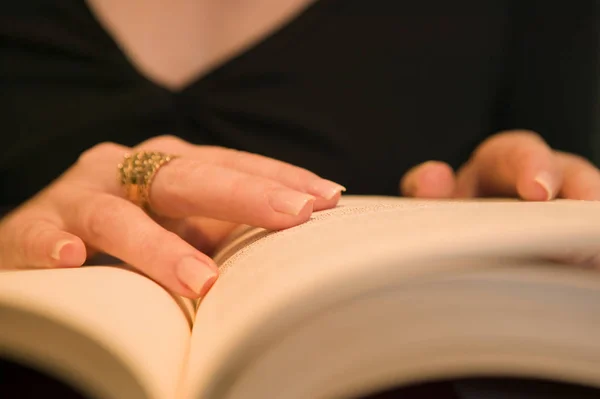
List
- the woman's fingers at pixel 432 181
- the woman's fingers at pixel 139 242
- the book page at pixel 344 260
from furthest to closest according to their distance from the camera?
1. the woman's fingers at pixel 432 181
2. the woman's fingers at pixel 139 242
3. the book page at pixel 344 260

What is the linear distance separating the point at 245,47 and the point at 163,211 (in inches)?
15.8

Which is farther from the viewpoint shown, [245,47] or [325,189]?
[245,47]

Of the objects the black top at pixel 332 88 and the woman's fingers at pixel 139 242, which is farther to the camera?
the black top at pixel 332 88

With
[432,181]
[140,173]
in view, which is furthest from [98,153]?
[432,181]

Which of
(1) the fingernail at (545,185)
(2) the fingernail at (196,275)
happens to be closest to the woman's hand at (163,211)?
(2) the fingernail at (196,275)

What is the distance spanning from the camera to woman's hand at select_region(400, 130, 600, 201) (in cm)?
41

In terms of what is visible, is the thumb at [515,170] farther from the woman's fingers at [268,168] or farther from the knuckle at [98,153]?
the knuckle at [98,153]

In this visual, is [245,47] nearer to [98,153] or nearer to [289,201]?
[98,153]

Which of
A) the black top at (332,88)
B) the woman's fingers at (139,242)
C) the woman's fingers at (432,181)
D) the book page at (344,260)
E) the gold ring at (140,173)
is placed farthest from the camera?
the black top at (332,88)

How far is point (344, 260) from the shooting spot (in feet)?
0.74

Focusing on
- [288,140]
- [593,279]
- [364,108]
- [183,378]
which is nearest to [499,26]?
[364,108]

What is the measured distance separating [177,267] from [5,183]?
50 centimetres

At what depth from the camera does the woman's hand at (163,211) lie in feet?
1.08

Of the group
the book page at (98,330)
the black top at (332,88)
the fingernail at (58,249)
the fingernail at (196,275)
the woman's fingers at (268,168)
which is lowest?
the book page at (98,330)
